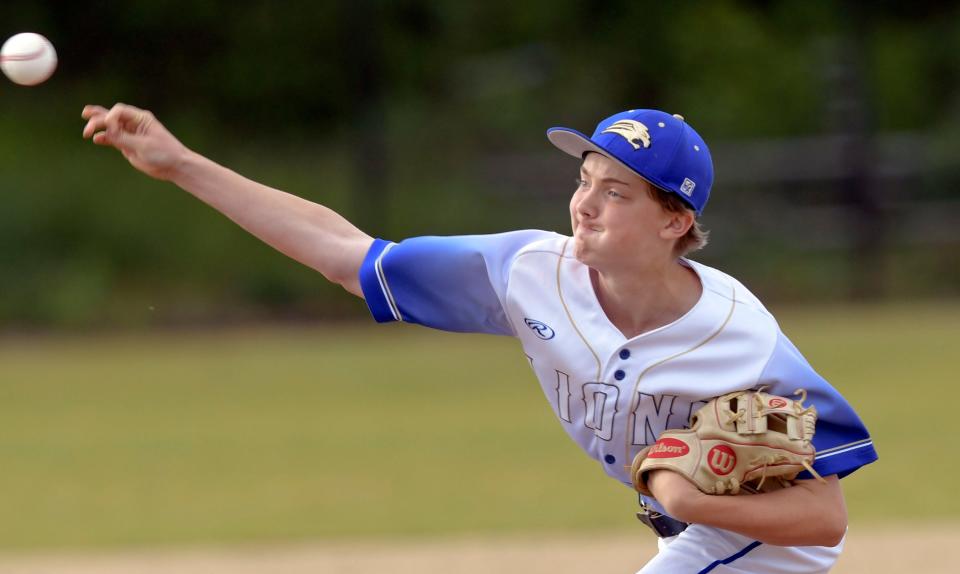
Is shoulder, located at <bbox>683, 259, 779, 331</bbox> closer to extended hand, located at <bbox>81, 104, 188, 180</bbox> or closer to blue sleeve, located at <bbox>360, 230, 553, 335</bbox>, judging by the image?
blue sleeve, located at <bbox>360, 230, 553, 335</bbox>

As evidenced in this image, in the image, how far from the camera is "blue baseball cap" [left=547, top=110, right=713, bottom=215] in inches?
133

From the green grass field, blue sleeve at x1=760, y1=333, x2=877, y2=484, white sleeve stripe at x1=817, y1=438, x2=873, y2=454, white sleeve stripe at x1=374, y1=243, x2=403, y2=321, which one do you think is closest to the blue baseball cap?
blue sleeve at x1=760, y1=333, x2=877, y2=484

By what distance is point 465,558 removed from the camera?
667 cm

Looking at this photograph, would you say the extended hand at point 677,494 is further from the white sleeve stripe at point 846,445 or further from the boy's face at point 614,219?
the boy's face at point 614,219

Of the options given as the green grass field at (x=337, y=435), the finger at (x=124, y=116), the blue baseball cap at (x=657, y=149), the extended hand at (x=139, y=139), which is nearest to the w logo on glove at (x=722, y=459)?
the blue baseball cap at (x=657, y=149)

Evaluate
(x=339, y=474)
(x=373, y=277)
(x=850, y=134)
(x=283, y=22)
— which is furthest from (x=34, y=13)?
(x=373, y=277)

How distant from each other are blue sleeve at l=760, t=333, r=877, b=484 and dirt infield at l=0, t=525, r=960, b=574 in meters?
2.87

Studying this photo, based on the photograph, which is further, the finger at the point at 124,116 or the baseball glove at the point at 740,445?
the finger at the point at 124,116

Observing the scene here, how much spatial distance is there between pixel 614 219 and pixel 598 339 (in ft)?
1.06

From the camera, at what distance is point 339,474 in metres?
8.95

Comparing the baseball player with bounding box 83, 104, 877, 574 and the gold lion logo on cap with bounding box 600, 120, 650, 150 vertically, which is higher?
the gold lion logo on cap with bounding box 600, 120, 650, 150

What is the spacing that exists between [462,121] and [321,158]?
7.30 ft

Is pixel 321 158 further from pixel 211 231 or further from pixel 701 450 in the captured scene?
pixel 701 450

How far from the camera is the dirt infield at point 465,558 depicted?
6.38 metres
